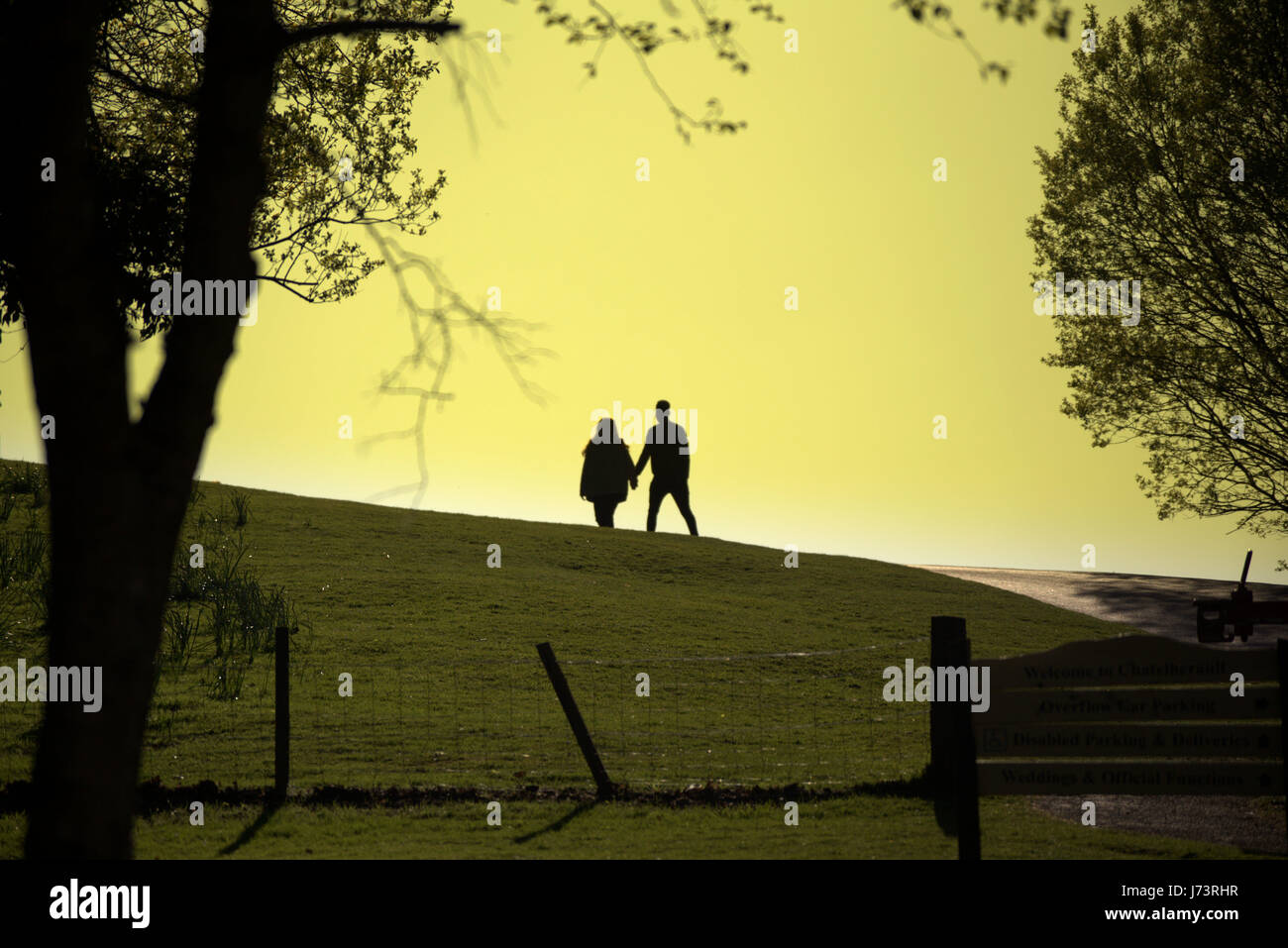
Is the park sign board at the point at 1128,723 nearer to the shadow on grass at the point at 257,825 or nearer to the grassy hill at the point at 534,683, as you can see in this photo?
the grassy hill at the point at 534,683

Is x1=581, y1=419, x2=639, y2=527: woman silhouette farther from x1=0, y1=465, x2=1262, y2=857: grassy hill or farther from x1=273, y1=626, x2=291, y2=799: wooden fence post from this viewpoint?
x1=273, y1=626, x2=291, y2=799: wooden fence post

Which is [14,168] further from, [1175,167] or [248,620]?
[1175,167]

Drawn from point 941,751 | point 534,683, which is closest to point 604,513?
point 534,683

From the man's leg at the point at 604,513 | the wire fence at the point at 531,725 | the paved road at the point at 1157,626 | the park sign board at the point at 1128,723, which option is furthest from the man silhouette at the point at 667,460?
the park sign board at the point at 1128,723

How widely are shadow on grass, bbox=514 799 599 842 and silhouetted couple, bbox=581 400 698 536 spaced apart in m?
16.5

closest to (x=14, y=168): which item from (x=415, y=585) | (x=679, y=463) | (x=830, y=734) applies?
(x=830, y=734)

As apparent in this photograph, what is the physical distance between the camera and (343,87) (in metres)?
18.6

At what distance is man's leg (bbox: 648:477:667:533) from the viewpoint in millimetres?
29375

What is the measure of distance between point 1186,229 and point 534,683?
17.1m

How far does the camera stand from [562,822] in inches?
445

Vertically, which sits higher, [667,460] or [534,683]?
[667,460]

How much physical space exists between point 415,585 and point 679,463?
715cm

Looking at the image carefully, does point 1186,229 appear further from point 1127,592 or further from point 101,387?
point 101,387

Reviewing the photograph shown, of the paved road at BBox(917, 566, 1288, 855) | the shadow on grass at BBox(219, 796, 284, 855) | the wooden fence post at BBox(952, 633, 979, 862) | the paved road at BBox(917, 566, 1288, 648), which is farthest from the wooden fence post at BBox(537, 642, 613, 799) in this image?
the paved road at BBox(917, 566, 1288, 648)
